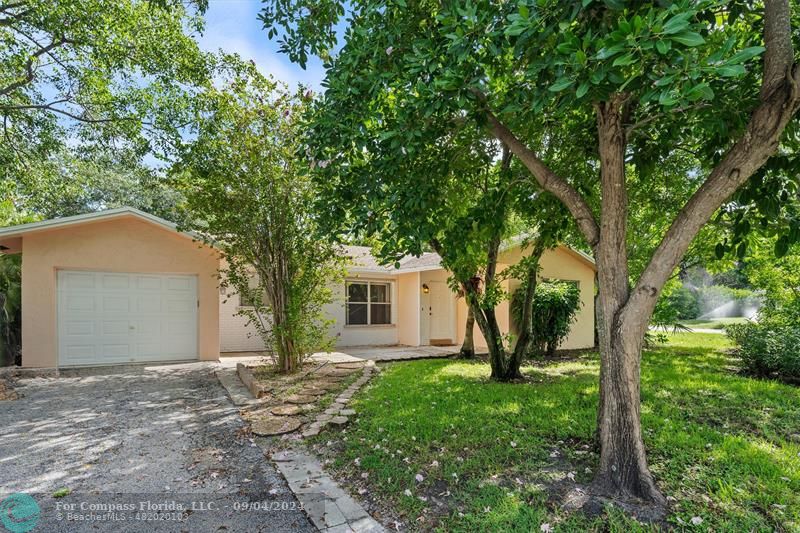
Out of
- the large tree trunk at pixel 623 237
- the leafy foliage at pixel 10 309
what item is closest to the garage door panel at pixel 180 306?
the leafy foliage at pixel 10 309

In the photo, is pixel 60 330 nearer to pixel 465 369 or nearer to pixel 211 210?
pixel 211 210

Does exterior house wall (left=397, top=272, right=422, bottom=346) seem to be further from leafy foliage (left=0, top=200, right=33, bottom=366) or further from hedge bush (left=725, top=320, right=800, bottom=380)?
leafy foliage (left=0, top=200, right=33, bottom=366)

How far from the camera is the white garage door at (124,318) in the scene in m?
8.96

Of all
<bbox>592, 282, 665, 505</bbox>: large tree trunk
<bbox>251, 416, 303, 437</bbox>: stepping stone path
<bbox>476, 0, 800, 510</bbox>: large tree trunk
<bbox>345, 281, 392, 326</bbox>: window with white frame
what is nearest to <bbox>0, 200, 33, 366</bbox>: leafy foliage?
<bbox>345, 281, 392, 326</bbox>: window with white frame

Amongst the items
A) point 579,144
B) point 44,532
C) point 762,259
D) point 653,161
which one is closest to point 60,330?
point 44,532

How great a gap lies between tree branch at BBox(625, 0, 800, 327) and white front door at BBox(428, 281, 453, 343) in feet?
33.8

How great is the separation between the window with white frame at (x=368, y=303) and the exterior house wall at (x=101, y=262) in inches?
159

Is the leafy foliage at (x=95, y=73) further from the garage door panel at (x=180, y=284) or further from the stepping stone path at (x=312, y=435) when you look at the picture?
the stepping stone path at (x=312, y=435)

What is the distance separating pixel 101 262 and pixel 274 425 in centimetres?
700

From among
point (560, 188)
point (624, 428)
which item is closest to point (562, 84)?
point (560, 188)

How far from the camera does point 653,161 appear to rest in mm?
4344

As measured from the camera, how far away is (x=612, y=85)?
99.0 inches

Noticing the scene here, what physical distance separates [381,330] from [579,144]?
9613 mm

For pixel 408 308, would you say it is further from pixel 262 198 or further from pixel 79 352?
pixel 79 352
